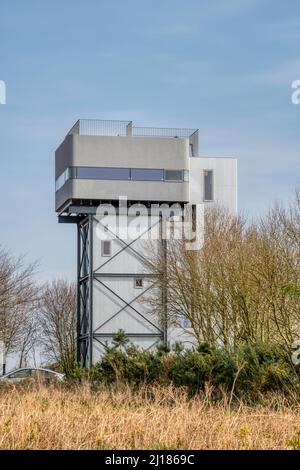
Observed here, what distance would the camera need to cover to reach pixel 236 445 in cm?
1589

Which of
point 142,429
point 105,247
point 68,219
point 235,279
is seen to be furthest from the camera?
point 68,219

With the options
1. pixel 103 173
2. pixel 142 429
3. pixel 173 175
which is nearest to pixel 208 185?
pixel 173 175

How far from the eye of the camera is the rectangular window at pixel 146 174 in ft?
191

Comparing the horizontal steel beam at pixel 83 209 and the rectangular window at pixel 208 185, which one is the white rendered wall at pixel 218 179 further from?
the horizontal steel beam at pixel 83 209

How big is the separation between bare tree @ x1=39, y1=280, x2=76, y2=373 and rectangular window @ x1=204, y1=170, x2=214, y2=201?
13.7m

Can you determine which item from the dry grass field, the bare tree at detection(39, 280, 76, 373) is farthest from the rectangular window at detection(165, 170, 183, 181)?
the dry grass field

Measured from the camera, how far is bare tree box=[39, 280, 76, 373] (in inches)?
2707

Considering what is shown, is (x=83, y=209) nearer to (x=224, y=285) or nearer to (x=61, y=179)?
(x=61, y=179)

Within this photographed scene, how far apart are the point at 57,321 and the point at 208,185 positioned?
15.0m

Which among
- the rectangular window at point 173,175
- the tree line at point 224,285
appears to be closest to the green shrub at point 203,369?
the tree line at point 224,285

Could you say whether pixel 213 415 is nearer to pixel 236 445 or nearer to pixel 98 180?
pixel 236 445

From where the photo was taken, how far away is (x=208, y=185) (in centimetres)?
6031

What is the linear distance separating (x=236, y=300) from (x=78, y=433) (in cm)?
2774
